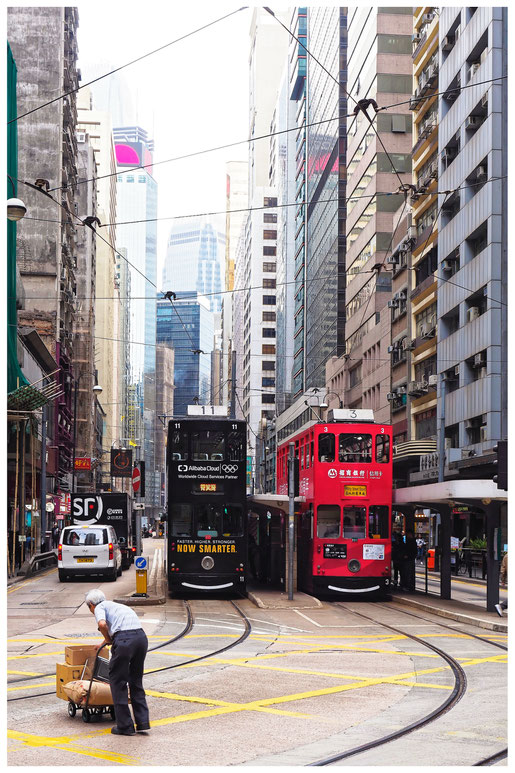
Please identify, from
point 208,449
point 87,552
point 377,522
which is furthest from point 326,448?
point 87,552

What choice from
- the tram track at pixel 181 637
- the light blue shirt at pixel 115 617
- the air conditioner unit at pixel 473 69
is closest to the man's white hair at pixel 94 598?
the light blue shirt at pixel 115 617

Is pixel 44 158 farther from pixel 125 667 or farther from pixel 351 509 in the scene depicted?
pixel 125 667

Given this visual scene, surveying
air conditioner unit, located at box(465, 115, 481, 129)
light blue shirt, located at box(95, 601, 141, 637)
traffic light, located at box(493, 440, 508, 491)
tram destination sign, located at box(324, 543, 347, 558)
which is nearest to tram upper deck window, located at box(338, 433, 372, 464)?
tram destination sign, located at box(324, 543, 347, 558)

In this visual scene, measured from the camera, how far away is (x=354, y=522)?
27.2 m

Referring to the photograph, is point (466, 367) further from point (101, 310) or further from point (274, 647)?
point (101, 310)

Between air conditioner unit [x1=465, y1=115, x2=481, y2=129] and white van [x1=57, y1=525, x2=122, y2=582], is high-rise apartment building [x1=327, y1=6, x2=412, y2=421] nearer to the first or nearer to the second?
air conditioner unit [x1=465, y1=115, x2=481, y2=129]

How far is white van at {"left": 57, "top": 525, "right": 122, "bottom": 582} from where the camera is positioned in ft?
107

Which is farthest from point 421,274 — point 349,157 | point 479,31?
point 349,157

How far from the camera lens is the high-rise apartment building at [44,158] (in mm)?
72688

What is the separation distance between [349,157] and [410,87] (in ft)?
35.8

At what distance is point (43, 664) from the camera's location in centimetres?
1495

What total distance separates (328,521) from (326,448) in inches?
74.6

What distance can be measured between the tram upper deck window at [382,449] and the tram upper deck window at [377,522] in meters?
1.22

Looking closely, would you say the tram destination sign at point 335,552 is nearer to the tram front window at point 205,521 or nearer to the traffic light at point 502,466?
the tram front window at point 205,521
